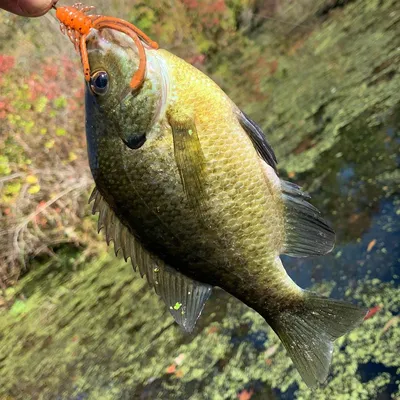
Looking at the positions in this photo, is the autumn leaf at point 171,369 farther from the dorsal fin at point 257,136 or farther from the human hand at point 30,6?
the human hand at point 30,6

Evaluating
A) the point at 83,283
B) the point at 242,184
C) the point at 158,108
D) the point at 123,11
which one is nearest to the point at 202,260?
the point at 242,184

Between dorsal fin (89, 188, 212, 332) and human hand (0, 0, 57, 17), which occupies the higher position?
human hand (0, 0, 57, 17)

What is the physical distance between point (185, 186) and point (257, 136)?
1.00 feet

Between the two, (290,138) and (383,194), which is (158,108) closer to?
(383,194)

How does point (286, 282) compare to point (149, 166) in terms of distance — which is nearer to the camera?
point (149, 166)

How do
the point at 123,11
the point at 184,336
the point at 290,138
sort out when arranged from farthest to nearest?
the point at 123,11 < the point at 290,138 < the point at 184,336

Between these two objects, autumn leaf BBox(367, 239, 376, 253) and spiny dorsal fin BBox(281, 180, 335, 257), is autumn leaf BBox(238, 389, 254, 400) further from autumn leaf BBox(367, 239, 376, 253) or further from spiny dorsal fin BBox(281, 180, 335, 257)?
spiny dorsal fin BBox(281, 180, 335, 257)

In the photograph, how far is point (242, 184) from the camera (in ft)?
5.57

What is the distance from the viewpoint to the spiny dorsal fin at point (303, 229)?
5.94ft

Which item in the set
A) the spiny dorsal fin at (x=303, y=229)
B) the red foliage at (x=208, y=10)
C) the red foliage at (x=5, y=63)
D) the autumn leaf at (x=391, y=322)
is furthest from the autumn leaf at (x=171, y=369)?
the red foliage at (x=208, y=10)

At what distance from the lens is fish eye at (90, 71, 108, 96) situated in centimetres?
163

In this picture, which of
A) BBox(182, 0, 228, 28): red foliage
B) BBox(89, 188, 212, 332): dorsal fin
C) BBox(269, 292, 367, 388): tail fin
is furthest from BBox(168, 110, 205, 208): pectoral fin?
BBox(182, 0, 228, 28): red foliage

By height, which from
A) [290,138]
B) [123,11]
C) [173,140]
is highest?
[123,11]

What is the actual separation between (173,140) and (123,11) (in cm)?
939
